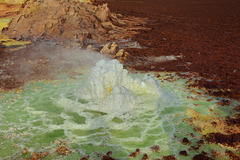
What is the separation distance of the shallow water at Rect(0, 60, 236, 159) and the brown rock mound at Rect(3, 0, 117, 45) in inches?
335

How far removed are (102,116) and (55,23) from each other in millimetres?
12714

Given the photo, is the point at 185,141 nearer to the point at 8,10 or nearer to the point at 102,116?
the point at 102,116

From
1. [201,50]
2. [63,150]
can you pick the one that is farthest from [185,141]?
[201,50]

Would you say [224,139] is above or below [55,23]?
below

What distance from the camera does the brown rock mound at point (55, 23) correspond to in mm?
17984

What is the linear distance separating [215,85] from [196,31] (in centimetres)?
1290

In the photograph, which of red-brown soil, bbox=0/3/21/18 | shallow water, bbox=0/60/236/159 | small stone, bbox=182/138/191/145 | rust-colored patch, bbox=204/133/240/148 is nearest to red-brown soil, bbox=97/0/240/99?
shallow water, bbox=0/60/236/159

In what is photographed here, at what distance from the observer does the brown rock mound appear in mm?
17984

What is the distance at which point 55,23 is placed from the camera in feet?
60.1

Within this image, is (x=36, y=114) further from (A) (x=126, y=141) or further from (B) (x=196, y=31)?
(B) (x=196, y=31)

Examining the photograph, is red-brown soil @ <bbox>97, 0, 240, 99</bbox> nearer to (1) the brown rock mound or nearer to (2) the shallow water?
(2) the shallow water

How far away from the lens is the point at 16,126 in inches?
283

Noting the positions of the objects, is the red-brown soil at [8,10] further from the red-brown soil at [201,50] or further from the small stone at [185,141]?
the small stone at [185,141]

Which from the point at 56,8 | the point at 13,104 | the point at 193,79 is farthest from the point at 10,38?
the point at 193,79
